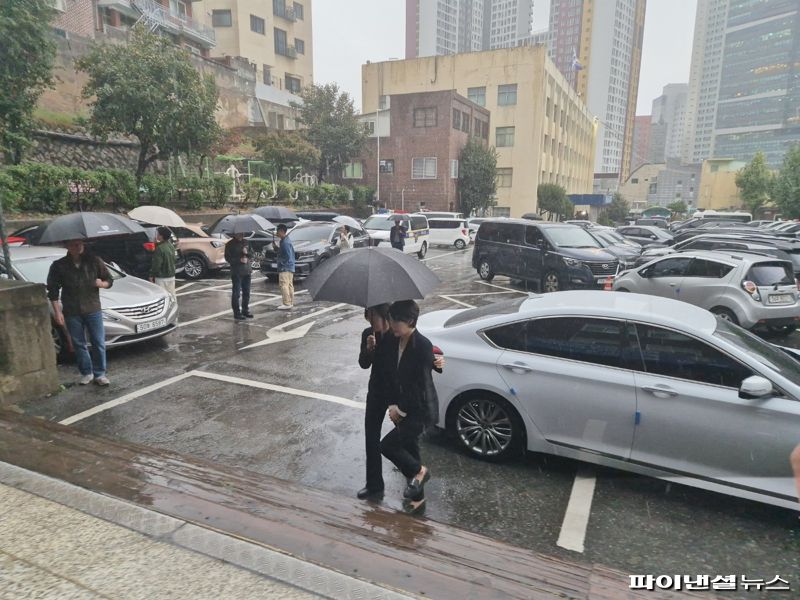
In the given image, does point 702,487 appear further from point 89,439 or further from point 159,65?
point 159,65

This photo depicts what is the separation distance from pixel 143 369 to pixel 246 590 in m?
5.30

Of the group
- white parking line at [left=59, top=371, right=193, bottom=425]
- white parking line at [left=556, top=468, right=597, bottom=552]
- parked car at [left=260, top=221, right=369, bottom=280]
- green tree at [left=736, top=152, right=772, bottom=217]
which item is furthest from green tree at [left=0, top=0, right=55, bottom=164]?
green tree at [left=736, top=152, right=772, bottom=217]

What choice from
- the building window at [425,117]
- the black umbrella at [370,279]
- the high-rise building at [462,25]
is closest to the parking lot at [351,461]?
the black umbrella at [370,279]

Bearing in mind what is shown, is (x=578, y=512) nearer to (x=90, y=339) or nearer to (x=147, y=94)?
(x=90, y=339)

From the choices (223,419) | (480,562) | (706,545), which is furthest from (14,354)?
(706,545)

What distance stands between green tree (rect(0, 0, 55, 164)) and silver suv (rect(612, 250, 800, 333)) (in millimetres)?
18282

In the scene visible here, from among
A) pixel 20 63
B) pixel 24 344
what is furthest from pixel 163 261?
pixel 20 63

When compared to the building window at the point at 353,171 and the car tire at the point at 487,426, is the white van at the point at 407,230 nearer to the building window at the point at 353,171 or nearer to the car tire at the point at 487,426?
the car tire at the point at 487,426

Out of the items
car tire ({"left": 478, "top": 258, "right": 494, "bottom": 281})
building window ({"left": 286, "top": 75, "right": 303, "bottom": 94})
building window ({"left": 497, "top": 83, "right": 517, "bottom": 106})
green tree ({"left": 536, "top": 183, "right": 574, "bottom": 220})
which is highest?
building window ({"left": 286, "top": 75, "right": 303, "bottom": 94})

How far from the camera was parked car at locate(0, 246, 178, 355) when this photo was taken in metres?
7.00

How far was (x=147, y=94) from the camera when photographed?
698 inches

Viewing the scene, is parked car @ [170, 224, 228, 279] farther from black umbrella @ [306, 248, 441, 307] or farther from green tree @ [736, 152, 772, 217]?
green tree @ [736, 152, 772, 217]

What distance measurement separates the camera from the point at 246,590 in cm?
252

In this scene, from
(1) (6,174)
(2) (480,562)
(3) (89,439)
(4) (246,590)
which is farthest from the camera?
(1) (6,174)
